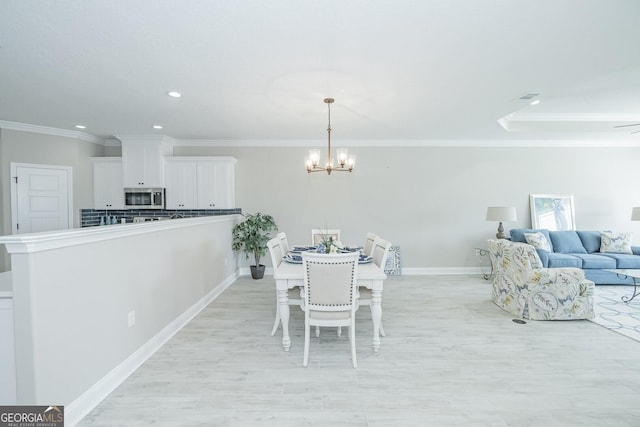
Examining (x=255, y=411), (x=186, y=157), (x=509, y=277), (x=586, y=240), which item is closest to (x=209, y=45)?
(x=255, y=411)

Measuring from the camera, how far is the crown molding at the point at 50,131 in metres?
4.33

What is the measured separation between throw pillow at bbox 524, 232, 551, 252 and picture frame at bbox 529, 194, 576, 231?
0.63 meters

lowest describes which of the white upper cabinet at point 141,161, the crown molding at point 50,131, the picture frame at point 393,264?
the picture frame at point 393,264

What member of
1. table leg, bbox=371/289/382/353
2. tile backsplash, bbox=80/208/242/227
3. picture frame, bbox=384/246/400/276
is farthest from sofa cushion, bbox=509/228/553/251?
tile backsplash, bbox=80/208/242/227

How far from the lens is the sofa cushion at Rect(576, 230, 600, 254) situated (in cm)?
519

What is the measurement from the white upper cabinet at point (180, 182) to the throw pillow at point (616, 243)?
7574mm

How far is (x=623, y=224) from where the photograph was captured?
18.6 ft

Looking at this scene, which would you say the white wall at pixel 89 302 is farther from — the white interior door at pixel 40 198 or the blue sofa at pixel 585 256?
the blue sofa at pixel 585 256

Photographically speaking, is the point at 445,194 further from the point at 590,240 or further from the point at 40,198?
the point at 40,198

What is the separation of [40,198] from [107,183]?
95 cm

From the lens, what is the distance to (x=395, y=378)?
230 cm

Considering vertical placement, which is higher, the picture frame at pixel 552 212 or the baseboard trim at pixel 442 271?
the picture frame at pixel 552 212

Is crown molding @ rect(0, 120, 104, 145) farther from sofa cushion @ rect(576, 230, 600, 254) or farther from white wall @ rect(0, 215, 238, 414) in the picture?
sofa cushion @ rect(576, 230, 600, 254)

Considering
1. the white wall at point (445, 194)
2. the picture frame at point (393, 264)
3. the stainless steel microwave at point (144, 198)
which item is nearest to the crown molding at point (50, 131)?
the stainless steel microwave at point (144, 198)
